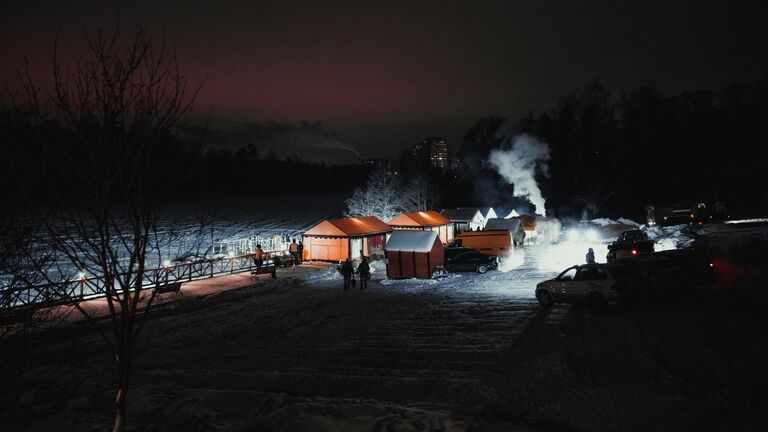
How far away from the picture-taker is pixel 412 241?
84.2 ft

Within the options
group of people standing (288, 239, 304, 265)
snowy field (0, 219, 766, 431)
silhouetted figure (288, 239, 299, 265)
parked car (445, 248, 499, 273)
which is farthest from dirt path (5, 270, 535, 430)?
group of people standing (288, 239, 304, 265)

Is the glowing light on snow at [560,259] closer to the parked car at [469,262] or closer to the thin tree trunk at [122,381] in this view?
the parked car at [469,262]

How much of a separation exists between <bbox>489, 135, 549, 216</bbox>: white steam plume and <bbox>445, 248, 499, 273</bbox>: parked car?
37872 mm

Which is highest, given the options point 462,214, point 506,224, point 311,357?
point 462,214

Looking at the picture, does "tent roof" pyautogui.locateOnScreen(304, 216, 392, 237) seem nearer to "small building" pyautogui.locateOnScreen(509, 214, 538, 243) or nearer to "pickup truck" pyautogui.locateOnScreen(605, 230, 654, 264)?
"pickup truck" pyautogui.locateOnScreen(605, 230, 654, 264)

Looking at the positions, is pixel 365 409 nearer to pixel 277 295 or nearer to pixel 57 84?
pixel 57 84

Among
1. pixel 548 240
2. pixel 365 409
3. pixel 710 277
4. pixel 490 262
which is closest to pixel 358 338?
pixel 365 409

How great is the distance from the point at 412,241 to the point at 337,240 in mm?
7624

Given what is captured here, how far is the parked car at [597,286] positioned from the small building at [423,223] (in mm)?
24498

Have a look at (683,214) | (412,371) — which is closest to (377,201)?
(683,214)

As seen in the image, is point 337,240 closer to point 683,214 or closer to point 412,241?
point 412,241

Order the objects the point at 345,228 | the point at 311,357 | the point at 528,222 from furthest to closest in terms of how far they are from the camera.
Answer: the point at 528,222, the point at 345,228, the point at 311,357

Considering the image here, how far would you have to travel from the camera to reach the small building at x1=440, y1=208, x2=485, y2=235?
55.1 metres

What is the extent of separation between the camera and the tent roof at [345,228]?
31698 millimetres
